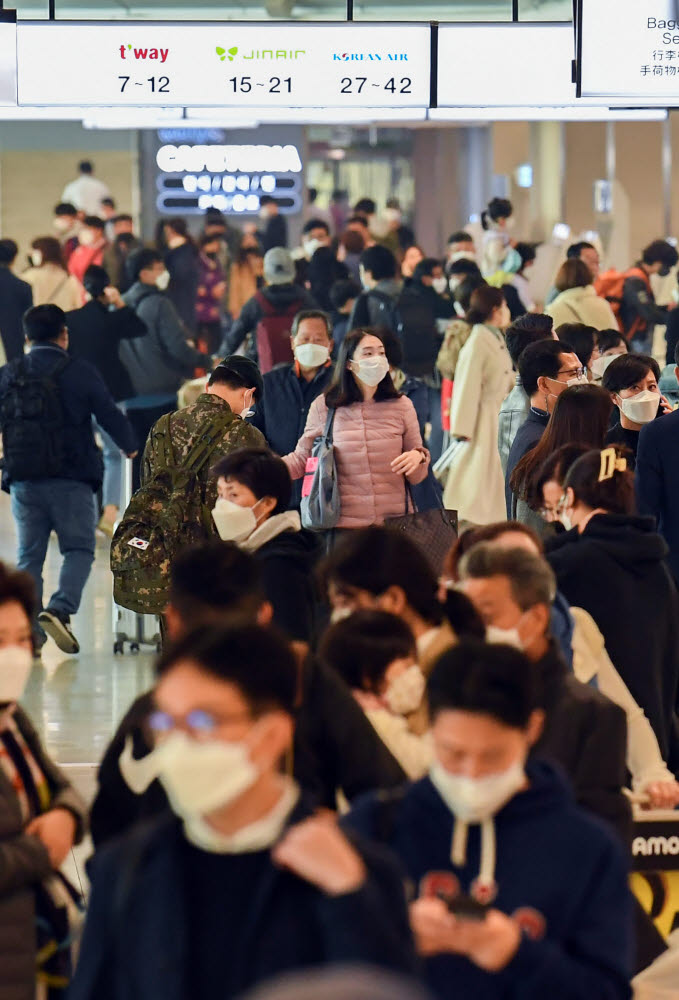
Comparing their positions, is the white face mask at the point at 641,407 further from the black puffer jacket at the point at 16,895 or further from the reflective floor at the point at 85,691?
the black puffer jacket at the point at 16,895

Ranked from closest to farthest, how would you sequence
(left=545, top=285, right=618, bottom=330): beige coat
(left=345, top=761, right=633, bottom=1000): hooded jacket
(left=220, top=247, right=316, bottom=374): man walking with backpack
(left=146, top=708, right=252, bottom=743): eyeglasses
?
(left=146, top=708, right=252, bottom=743): eyeglasses → (left=345, top=761, right=633, bottom=1000): hooded jacket → (left=545, top=285, right=618, bottom=330): beige coat → (left=220, top=247, right=316, bottom=374): man walking with backpack

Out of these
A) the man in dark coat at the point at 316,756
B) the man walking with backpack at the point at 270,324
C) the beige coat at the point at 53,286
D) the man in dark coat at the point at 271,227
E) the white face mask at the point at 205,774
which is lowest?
the man in dark coat at the point at 316,756

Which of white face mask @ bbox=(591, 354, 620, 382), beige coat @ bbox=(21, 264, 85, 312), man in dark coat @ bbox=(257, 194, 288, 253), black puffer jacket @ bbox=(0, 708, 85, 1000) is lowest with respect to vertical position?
black puffer jacket @ bbox=(0, 708, 85, 1000)

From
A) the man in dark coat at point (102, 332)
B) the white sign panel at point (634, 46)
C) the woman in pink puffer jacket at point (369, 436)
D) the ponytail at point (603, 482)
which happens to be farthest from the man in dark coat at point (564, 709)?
the man in dark coat at point (102, 332)

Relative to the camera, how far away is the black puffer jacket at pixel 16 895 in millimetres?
2861

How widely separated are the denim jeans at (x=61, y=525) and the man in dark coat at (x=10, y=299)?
4.79m

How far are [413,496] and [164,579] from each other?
1.00 meters

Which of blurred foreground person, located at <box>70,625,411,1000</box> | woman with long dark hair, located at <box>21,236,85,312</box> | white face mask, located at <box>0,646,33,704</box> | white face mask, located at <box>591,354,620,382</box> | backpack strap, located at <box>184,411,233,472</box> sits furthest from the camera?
woman with long dark hair, located at <box>21,236,85,312</box>

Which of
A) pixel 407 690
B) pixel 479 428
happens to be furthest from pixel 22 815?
pixel 479 428

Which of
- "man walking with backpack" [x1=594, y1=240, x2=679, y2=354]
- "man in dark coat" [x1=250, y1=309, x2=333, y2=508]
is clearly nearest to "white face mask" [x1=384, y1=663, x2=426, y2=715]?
"man in dark coat" [x1=250, y1=309, x2=333, y2=508]

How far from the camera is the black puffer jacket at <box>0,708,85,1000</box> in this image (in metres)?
2.86

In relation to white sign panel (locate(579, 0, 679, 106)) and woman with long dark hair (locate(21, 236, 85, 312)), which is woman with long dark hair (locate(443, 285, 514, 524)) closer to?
white sign panel (locate(579, 0, 679, 106))

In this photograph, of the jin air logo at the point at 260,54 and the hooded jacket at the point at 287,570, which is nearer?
the hooded jacket at the point at 287,570

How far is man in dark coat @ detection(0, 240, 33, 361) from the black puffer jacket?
10120 millimetres
